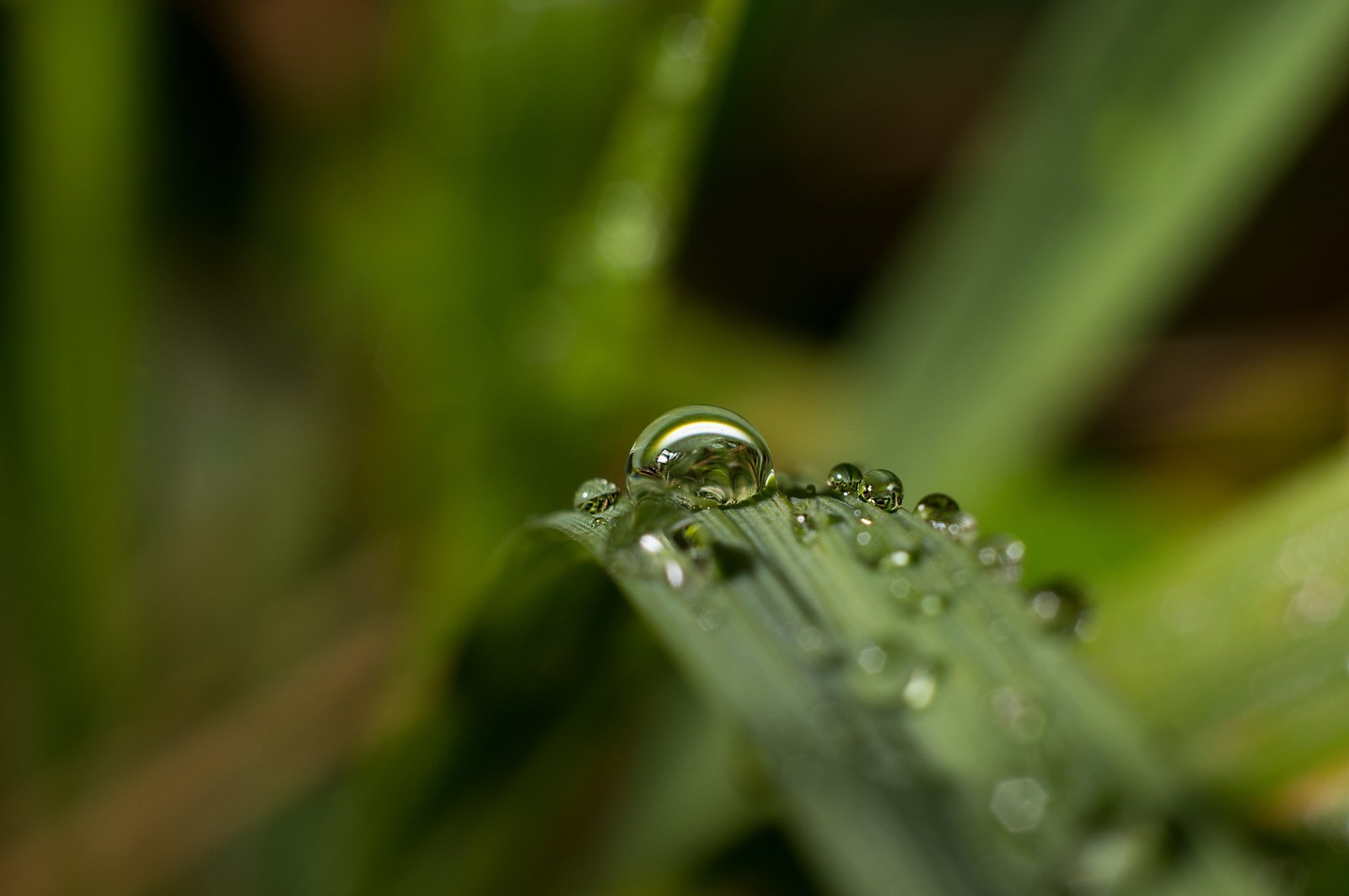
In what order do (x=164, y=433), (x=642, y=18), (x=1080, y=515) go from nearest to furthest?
(x=642, y=18)
(x=1080, y=515)
(x=164, y=433)

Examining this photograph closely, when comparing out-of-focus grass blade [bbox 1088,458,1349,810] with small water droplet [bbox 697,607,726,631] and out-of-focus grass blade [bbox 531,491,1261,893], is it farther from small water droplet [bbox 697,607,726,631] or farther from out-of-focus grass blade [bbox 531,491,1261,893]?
small water droplet [bbox 697,607,726,631]

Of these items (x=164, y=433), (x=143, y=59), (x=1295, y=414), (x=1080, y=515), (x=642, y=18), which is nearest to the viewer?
(x=642, y=18)

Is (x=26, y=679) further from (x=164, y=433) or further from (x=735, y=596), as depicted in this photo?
(x=735, y=596)

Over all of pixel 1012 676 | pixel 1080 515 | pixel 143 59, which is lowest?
pixel 1012 676

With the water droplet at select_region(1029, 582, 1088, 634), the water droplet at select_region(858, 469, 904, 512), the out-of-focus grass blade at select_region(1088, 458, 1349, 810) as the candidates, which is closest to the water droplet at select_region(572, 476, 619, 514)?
the water droplet at select_region(858, 469, 904, 512)

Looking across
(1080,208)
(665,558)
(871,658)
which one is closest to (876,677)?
(871,658)

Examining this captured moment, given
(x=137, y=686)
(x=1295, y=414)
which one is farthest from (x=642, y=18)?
(x=1295, y=414)

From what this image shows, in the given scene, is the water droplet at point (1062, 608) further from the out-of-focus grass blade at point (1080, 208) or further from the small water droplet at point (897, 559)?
the out-of-focus grass blade at point (1080, 208)
